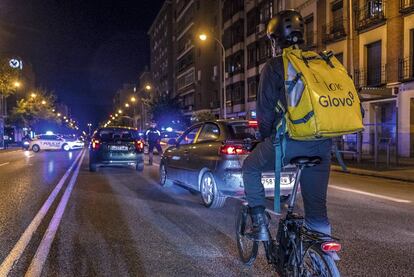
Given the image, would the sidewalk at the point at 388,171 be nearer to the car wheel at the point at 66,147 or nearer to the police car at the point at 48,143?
the car wheel at the point at 66,147

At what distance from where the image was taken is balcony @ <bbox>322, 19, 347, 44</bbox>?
28142mm

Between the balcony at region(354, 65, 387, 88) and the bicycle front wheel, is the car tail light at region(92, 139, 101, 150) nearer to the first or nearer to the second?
the bicycle front wheel

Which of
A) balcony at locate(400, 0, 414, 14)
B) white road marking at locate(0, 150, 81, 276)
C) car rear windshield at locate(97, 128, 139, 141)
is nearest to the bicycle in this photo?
white road marking at locate(0, 150, 81, 276)

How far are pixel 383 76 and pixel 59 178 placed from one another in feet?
58.0

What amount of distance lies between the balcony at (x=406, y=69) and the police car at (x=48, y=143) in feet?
87.6

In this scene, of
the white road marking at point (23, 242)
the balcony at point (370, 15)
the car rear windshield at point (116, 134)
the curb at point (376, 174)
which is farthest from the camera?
the balcony at point (370, 15)

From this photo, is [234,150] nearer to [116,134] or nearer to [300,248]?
[300,248]

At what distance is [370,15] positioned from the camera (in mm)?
25641

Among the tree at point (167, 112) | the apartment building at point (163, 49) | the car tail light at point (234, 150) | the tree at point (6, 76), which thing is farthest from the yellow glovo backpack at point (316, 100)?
the apartment building at point (163, 49)

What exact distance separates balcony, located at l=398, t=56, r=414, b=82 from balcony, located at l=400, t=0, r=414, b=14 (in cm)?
222

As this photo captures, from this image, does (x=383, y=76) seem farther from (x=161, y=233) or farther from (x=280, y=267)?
(x=280, y=267)

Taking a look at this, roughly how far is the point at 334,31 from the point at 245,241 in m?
26.4

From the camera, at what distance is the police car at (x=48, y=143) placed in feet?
128

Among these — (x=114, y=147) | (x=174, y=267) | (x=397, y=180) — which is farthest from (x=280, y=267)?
(x=114, y=147)
